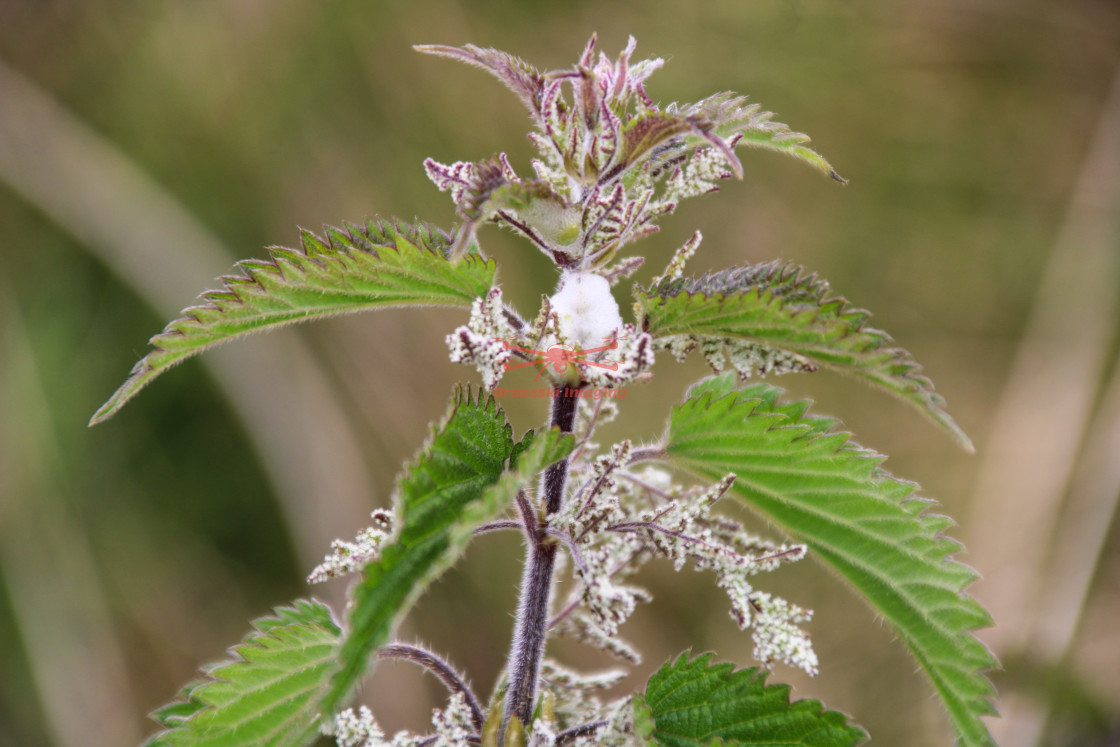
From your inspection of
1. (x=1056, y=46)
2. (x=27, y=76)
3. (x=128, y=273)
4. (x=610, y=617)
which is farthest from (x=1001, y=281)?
(x=27, y=76)

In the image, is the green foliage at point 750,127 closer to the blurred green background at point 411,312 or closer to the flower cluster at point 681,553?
the flower cluster at point 681,553

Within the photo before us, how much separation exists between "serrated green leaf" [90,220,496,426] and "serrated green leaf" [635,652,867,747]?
1.70ft

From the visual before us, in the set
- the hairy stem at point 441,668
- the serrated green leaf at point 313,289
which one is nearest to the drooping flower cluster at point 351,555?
the hairy stem at point 441,668

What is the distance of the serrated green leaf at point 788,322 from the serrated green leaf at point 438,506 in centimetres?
19

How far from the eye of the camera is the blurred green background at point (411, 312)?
3.21 m

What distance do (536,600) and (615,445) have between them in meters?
0.23

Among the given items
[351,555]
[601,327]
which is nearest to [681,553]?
[601,327]

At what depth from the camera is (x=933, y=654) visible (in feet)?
2.93

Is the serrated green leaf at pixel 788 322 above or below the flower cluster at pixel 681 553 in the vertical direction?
above

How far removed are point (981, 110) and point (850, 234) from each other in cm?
82

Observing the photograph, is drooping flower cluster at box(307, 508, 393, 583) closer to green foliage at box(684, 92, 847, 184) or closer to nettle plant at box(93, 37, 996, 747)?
nettle plant at box(93, 37, 996, 747)

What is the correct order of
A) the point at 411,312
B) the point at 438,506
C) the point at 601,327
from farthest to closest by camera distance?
the point at 411,312 < the point at 601,327 < the point at 438,506

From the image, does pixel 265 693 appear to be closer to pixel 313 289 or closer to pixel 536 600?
pixel 536 600

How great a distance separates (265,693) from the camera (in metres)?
0.93
